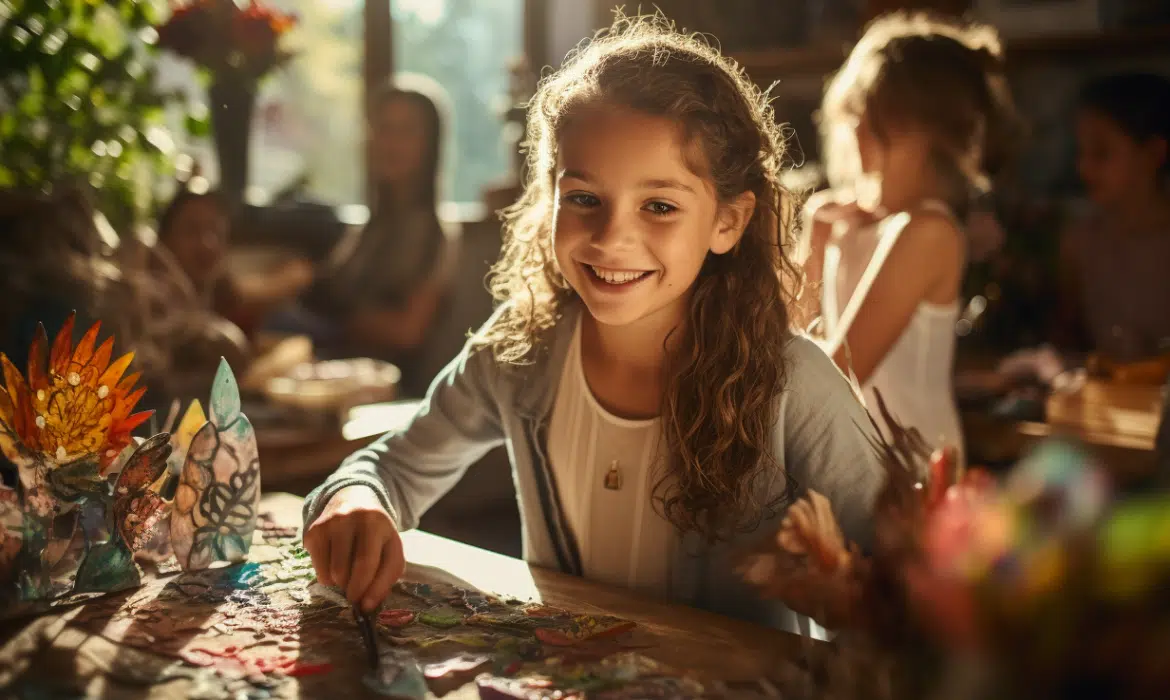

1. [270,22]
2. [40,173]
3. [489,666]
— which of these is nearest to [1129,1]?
[270,22]

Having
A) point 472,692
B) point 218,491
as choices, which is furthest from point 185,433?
point 472,692

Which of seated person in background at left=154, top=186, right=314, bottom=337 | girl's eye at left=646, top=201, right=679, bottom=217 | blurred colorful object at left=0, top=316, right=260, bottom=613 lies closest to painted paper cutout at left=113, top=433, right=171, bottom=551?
blurred colorful object at left=0, top=316, right=260, bottom=613

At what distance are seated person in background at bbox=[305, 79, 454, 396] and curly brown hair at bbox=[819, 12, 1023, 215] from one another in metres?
1.79

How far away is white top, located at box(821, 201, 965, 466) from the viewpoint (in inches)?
76.0

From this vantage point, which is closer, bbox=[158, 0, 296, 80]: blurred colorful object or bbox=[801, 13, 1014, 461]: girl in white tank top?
bbox=[801, 13, 1014, 461]: girl in white tank top

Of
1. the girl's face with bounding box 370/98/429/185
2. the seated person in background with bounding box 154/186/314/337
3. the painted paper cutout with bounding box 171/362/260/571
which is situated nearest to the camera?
the painted paper cutout with bounding box 171/362/260/571

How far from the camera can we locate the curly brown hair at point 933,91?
199 cm

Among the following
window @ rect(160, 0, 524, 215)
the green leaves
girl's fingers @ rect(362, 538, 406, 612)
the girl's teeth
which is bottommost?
girl's fingers @ rect(362, 538, 406, 612)

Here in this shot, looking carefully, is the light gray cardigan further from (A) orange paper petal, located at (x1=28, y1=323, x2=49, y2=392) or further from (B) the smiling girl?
(A) orange paper petal, located at (x1=28, y1=323, x2=49, y2=392)

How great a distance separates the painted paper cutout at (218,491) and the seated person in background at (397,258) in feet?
7.93

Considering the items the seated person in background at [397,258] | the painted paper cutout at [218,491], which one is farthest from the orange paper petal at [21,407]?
the seated person in background at [397,258]

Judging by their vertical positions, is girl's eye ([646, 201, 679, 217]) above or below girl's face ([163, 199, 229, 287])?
below

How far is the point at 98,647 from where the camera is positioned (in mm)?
907

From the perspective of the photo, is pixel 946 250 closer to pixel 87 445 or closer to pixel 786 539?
pixel 786 539
